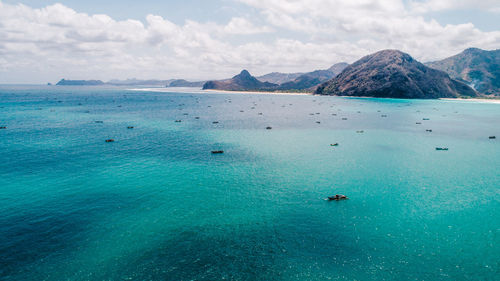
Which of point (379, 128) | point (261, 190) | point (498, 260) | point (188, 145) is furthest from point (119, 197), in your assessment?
point (379, 128)

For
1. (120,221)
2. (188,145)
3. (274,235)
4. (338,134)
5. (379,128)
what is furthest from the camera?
(379,128)

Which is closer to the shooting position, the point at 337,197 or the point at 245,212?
the point at 245,212

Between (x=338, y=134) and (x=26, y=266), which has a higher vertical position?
(x=338, y=134)

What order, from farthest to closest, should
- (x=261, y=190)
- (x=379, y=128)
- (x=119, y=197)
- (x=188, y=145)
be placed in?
1. (x=379, y=128)
2. (x=188, y=145)
3. (x=261, y=190)
4. (x=119, y=197)

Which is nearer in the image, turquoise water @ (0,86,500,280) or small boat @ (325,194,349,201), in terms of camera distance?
turquoise water @ (0,86,500,280)

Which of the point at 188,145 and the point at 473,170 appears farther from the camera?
the point at 188,145

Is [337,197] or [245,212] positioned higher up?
[337,197]

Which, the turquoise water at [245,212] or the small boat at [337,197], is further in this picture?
the small boat at [337,197]

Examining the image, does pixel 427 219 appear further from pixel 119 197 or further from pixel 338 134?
pixel 338 134
